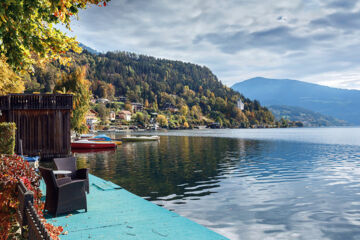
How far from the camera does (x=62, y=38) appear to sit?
902 centimetres

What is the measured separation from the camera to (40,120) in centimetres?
2197

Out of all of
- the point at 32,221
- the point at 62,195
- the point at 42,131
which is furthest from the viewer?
the point at 42,131

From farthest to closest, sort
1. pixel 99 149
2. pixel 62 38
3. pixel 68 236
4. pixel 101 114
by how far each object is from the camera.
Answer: pixel 101 114 → pixel 99 149 → pixel 62 38 → pixel 68 236

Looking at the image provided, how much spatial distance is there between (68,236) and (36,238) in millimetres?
2966

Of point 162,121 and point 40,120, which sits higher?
point 162,121

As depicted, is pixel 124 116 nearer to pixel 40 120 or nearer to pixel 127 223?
pixel 40 120

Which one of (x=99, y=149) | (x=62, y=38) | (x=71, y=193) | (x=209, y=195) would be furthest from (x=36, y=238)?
(x=99, y=149)

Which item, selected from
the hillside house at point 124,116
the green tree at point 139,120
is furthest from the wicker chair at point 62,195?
the hillside house at point 124,116

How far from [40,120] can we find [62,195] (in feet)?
54.9

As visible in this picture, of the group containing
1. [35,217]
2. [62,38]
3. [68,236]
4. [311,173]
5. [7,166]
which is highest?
[62,38]

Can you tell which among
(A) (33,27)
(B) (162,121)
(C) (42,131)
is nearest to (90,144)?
(C) (42,131)

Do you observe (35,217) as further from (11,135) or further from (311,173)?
(311,173)

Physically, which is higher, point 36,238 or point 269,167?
point 36,238

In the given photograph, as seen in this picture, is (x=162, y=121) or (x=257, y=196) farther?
(x=162, y=121)
